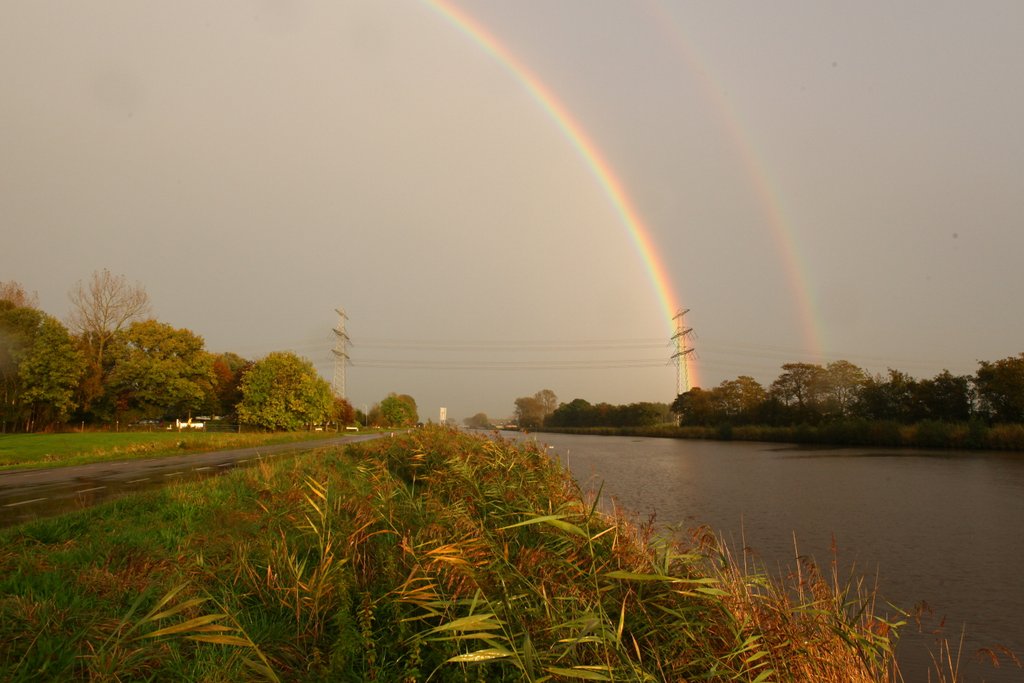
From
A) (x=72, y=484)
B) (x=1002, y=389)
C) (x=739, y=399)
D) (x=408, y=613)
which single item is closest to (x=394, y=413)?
(x=739, y=399)

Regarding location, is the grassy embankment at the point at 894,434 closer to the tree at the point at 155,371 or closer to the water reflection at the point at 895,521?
the water reflection at the point at 895,521

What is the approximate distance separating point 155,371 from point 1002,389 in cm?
7282

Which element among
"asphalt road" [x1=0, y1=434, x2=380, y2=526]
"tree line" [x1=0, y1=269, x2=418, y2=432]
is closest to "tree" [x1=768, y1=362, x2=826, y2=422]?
"tree line" [x1=0, y1=269, x2=418, y2=432]

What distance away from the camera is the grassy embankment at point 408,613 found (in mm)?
3242

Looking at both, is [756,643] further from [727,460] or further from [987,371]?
[987,371]

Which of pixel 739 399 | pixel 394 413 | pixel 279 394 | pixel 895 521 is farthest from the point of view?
pixel 394 413

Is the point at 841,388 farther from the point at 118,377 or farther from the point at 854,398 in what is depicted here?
the point at 118,377

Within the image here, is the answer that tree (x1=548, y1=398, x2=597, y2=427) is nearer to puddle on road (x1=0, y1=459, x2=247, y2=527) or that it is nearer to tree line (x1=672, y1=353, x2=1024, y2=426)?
tree line (x1=672, y1=353, x2=1024, y2=426)

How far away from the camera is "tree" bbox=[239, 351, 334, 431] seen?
6050cm

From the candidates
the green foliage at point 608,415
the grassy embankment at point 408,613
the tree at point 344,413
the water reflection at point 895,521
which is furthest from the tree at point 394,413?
the grassy embankment at point 408,613

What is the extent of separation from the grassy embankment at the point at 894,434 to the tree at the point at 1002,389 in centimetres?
228

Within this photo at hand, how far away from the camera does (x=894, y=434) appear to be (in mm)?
57375

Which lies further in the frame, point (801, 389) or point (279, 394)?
point (801, 389)

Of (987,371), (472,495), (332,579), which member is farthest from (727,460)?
(332,579)
